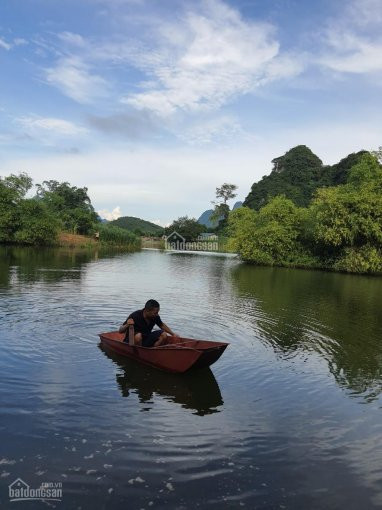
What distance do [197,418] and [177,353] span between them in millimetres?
1641

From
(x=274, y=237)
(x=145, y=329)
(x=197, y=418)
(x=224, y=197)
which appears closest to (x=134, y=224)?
(x=224, y=197)

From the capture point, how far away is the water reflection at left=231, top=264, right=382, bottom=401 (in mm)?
10359

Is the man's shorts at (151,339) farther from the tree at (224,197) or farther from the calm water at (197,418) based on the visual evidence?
the tree at (224,197)

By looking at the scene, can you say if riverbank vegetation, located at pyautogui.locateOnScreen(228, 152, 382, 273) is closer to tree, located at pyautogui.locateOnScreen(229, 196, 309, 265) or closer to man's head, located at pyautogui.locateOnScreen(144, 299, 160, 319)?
tree, located at pyautogui.locateOnScreen(229, 196, 309, 265)

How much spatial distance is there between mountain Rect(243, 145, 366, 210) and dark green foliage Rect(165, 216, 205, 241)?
49.0 ft

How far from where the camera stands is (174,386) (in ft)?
27.9

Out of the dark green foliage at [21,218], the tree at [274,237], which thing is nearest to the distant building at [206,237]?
the dark green foliage at [21,218]

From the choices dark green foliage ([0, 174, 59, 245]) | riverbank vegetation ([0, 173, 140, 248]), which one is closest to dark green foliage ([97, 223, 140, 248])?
riverbank vegetation ([0, 173, 140, 248])

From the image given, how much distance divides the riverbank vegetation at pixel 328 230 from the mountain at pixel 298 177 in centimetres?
4504

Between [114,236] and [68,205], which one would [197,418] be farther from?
[68,205]

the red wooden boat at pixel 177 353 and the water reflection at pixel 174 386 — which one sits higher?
the red wooden boat at pixel 177 353

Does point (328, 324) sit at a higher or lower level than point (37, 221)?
lower

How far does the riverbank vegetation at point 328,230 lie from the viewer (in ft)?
125

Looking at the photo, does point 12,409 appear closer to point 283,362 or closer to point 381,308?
point 283,362
